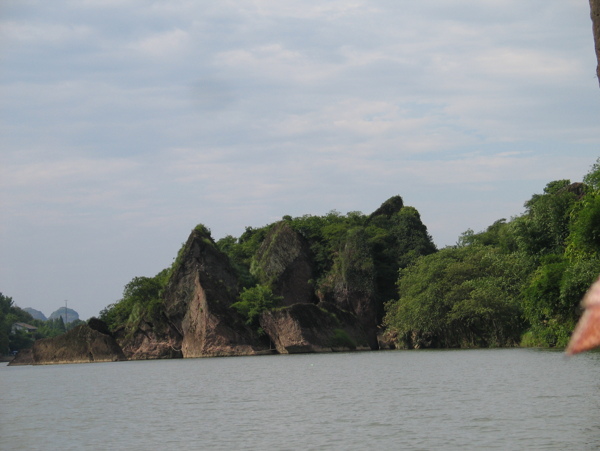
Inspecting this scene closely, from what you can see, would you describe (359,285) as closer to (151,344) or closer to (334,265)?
(334,265)

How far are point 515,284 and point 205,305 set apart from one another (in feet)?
88.3

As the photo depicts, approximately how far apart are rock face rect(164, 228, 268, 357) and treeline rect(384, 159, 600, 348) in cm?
1389

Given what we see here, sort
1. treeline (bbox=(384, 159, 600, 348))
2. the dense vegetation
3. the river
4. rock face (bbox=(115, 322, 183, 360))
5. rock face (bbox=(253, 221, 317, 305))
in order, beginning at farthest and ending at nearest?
rock face (bbox=(253, 221, 317, 305)) < rock face (bbox=(115, 322, 183, 360)) < the dense vegetation < treeline (bbox=(384, 159, 600, 348)) < the river

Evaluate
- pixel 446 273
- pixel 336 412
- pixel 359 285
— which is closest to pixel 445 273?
pixel 446 273

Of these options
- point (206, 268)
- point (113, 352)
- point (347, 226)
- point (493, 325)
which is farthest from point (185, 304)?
point (493, 325)

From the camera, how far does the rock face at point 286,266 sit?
75625 millimetres

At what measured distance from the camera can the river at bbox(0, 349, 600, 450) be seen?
52.5 ft

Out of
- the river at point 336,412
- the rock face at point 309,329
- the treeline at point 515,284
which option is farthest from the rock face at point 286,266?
the river at point 336,412

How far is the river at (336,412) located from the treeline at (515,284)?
7.93 meters

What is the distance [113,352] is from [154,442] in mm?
60515

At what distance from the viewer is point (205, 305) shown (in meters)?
68.9

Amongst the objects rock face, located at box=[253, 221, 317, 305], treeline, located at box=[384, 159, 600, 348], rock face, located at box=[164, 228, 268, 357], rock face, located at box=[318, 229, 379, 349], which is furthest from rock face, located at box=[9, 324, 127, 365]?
treeline, located at box=[384, 159, 600, 348]

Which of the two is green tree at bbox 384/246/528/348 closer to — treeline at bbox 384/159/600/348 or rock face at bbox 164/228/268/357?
treeline at bbox 384/159/600/348

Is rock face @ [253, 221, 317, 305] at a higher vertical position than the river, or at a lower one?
higher
